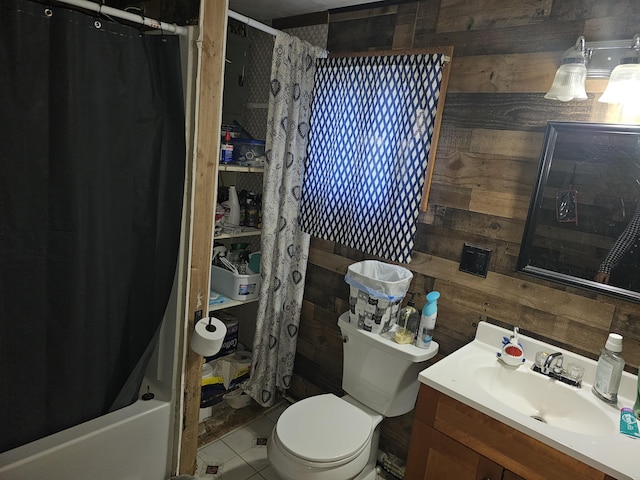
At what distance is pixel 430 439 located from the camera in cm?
150

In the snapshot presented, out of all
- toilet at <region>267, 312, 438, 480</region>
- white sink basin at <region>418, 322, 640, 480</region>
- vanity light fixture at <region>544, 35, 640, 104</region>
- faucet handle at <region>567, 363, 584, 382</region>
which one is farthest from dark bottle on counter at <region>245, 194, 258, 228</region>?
faucet handle at <region>567, 363, 584, 382</region>

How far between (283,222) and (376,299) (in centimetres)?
71

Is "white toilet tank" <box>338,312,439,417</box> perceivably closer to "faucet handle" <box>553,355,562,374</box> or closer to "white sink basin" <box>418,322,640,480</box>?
"white sink basin" <box>418,322,640,480</box>

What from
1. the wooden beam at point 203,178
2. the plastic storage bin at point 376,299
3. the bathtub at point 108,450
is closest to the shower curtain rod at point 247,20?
the wooden beam at point 203,178

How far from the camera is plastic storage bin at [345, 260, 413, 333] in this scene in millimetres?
1829

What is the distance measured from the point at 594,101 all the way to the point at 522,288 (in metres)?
0.72

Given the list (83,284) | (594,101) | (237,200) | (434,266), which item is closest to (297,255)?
(237,200)

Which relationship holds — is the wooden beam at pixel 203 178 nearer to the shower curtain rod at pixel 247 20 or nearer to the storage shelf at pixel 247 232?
the shower curtain rod at pixel 247 20

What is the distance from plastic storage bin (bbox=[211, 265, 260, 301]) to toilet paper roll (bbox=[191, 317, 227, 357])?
1.81 ft

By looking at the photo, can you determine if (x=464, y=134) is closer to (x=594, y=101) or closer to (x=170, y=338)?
(x=594, y=101)

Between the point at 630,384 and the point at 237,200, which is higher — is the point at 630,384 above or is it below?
below

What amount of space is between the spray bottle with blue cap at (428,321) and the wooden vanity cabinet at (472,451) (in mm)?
335

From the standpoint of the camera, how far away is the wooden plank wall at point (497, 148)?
1502 mm

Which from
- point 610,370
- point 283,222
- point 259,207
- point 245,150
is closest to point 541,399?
point 610,370
